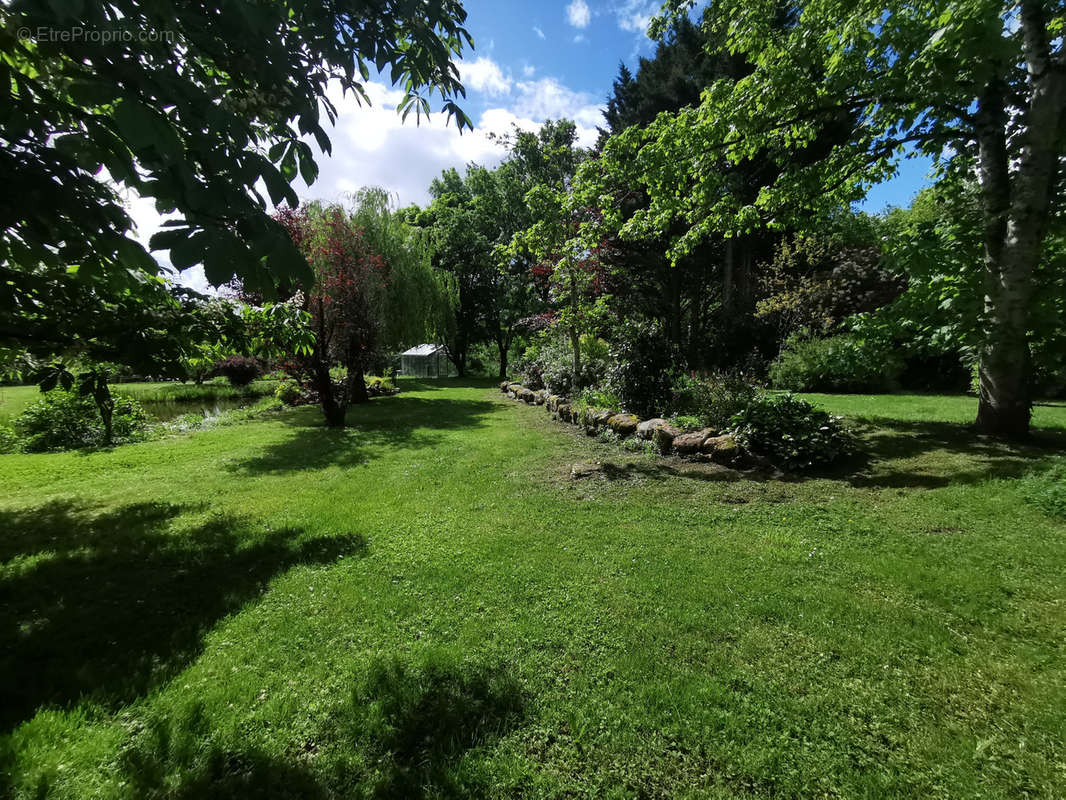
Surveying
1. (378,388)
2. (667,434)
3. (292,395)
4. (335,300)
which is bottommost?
(667,434)

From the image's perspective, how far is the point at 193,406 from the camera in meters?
15.6

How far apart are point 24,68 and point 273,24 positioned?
222 cm

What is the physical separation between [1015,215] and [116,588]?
963cm

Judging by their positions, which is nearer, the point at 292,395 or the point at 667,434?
the point at 667,434

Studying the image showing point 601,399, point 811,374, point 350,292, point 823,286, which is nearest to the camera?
point 601,399

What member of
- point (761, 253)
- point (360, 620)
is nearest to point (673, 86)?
point (761, 253)

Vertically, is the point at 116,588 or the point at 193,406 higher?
the point at 193,406

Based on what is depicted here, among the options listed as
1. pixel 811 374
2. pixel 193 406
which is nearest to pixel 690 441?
pixel 811 374

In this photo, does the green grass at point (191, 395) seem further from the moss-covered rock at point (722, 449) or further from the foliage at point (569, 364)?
the moss-covered rock at point (722, 449)

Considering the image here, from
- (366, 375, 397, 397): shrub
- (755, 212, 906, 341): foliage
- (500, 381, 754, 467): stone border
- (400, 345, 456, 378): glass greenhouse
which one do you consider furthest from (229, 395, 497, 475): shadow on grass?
(400, 345, 456, 378): glass greenhouse

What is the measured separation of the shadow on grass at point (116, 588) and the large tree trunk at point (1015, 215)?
7903 millimetres

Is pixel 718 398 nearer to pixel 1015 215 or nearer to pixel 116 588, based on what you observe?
pixel 1015 215

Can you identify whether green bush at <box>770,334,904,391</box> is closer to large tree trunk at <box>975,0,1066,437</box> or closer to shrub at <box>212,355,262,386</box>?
large tree trunk at <box>975,0,1066,437</box>

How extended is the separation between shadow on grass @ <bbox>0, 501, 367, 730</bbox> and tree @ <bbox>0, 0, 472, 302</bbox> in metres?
2.05
